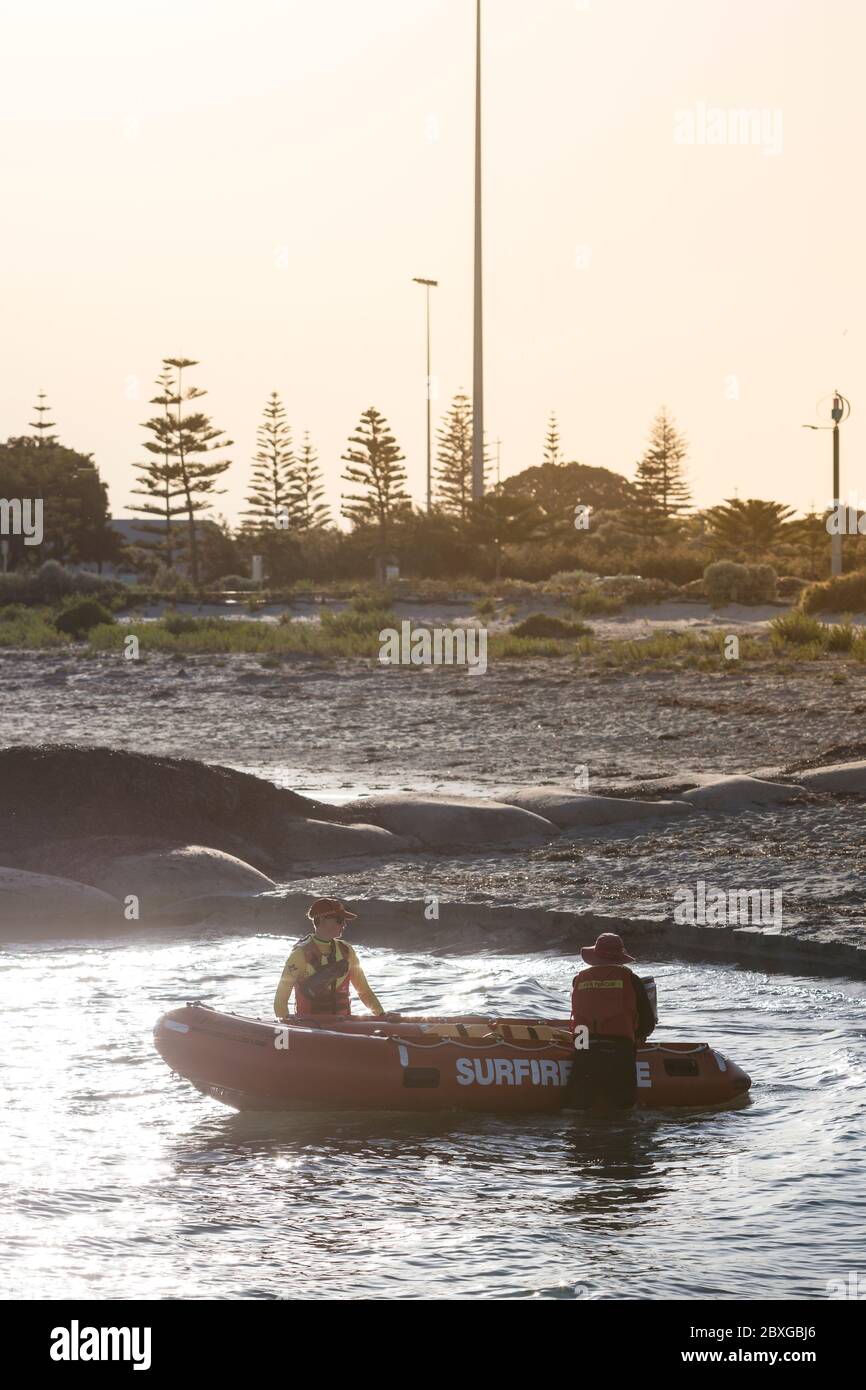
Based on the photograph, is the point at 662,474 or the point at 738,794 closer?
the point at 738,794

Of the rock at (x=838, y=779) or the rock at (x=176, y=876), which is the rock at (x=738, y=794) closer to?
the rock at (x=838, y=779)

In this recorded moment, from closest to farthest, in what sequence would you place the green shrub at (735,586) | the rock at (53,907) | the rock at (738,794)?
the rock at (53,907), the rock at (738,794), the green shrub at (735,586)

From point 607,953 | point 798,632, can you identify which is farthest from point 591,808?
point 798,632

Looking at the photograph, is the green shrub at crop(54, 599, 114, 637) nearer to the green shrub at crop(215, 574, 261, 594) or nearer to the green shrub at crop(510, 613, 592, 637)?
the green shrub at crop(510, 613, 592, 637)

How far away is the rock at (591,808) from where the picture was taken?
1524 centimetres

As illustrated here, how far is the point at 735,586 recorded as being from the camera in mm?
36719

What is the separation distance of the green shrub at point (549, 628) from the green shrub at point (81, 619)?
813 cm

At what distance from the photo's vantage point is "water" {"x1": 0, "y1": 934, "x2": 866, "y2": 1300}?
637 centimetres

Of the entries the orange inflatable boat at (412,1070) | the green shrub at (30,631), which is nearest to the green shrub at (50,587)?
the green shrub at (30,631)

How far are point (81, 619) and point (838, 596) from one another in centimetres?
1435

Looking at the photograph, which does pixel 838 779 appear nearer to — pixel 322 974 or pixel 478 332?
pixel 322 974

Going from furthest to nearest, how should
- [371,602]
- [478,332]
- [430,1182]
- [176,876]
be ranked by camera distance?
[478,332] → [371,602] → [176,876] → [430,1182]

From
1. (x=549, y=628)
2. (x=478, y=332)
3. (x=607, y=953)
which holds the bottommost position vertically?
(x=607, y=953)
